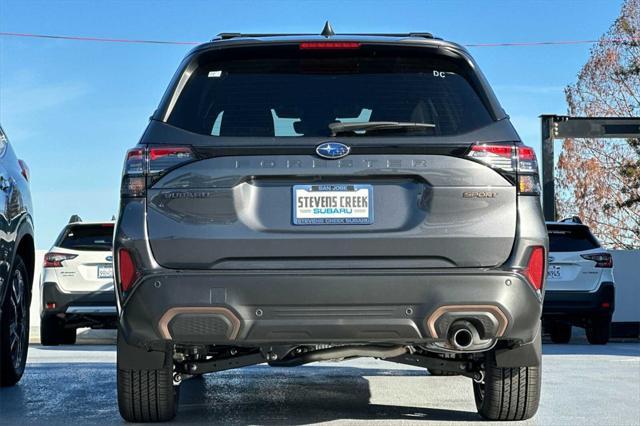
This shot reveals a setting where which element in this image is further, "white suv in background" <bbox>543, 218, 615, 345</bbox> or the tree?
the tree

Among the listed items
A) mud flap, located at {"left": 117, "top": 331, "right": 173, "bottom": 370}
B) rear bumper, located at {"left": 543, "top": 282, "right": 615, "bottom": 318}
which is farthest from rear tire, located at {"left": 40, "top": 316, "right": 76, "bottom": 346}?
mud flap, located at {"left": 117, "top": 331, "right": 173, "bottom": 370}

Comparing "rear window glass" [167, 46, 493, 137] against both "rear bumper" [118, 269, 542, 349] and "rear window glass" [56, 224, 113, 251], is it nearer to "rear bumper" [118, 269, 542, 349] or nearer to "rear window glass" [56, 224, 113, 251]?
"rear bumper" [118, 269, 542, 349]

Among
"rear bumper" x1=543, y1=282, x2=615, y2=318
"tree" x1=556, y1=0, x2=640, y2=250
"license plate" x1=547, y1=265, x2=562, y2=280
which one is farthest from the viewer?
"tree" x1=556, y1=0, x2=640, y2=250

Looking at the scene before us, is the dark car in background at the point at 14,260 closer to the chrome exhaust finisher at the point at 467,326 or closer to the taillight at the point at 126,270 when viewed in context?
the taillight at the point at 126,270

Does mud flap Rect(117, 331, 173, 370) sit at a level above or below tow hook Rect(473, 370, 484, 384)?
above

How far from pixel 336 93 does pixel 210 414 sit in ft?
7.48

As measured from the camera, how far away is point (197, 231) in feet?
16.2

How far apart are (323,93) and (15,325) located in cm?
375

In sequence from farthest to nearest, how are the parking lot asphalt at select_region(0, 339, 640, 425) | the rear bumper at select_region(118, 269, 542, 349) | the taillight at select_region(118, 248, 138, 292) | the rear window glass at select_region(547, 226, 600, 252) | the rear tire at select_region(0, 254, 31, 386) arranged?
the rear window glass at select_region(547, 226, 600, 252), the rear tire at select_region(0, 254, 31, 386), the parking lot asphalt at select_region(0, 339, 640, 425), the taillight at select_region(118, 248, 138, 292), the rear bumper at select_region(118, 269, 542, 349)

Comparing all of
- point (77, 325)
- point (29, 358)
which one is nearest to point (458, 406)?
point (29, 358)

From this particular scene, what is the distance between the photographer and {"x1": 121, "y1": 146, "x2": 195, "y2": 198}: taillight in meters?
5.07

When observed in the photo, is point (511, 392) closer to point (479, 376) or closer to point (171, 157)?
point (479, 376)

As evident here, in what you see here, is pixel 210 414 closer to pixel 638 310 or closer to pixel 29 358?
pixel 29 358

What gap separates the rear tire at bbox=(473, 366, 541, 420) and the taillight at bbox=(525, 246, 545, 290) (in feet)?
2.68
